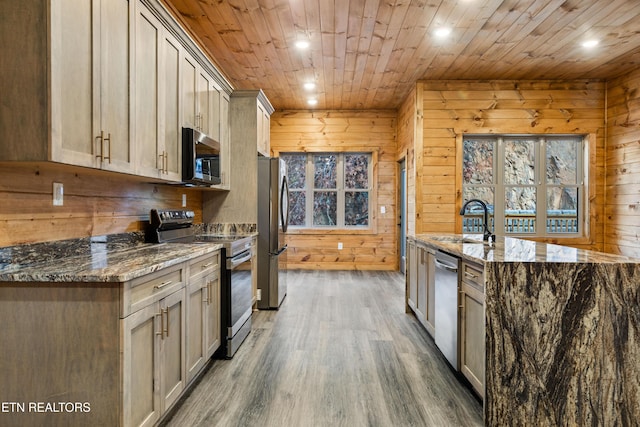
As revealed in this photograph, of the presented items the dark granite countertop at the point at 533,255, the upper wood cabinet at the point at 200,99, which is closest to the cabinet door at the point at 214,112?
the upper wood cabinet at the point at 200,99

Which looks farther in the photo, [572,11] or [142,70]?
[572,11]

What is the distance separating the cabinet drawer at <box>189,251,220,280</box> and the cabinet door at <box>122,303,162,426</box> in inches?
18.5

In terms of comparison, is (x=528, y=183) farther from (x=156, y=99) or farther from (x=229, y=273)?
(x=156, y=99)

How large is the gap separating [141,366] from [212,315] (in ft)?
3.13

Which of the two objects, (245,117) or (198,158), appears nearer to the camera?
(198,158)

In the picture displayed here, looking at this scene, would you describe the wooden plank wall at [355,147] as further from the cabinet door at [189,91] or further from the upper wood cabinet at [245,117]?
the cabinet door at [189,91]

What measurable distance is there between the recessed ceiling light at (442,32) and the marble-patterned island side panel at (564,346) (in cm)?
252

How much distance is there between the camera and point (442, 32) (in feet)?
11.3

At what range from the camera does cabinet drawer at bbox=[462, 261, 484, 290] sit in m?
2.01

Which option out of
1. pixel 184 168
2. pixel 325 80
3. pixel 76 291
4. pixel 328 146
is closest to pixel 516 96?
pixel 325 80

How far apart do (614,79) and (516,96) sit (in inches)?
47.9

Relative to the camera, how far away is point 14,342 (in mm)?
1416

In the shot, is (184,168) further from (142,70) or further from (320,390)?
(320,390)

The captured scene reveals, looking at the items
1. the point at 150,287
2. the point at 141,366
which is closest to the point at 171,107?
the point at 150,287
